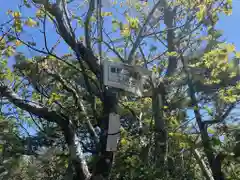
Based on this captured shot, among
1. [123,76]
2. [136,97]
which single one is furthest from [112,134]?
[136,97]

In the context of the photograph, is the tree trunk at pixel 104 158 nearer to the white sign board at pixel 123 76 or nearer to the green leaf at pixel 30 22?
the white sign board at pixel 123 76

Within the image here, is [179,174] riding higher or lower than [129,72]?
lower

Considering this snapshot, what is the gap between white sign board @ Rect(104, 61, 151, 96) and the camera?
238cm

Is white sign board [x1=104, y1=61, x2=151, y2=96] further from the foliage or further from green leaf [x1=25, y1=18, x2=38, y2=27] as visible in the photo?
green leaf [x1=25, y1=18, x2=38, y2=27]

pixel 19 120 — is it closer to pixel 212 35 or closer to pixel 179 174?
pixel 179 174

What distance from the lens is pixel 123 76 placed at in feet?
8.12

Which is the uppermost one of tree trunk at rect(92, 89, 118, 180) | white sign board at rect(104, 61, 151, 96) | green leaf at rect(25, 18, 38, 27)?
green leaf at rect(25, 18, 38, 27)

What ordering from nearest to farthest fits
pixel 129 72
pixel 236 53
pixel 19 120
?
1. pixel 129 72
2. pixel 236 53
3. pixel 19 120

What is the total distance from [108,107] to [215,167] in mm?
1429

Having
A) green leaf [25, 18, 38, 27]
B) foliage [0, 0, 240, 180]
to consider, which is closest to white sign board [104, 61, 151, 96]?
foliage [0, 0, 240, 180]

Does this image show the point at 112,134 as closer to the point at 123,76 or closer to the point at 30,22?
the point at 123,76

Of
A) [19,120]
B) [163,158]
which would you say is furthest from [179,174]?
[19,120]

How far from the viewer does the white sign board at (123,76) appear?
2.38 meters

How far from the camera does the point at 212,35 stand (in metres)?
3.33
